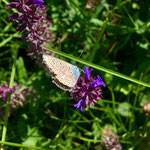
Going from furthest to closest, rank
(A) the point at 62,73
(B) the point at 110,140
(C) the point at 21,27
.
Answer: (B) the point at 110,140 → (C) the point at 21,27 → (A) the point at 62,73

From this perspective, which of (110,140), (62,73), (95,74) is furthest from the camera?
(95,74)

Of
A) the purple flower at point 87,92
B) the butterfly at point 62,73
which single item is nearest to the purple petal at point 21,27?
the butterfly at point 62,73

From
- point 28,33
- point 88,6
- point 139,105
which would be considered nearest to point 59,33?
point 88,6

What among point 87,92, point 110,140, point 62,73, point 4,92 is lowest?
point 110,140

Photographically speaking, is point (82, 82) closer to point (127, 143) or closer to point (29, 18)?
point (29, 18)

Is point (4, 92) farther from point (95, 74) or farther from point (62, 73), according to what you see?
point (95, 74)

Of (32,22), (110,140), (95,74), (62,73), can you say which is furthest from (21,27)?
(110,140)
